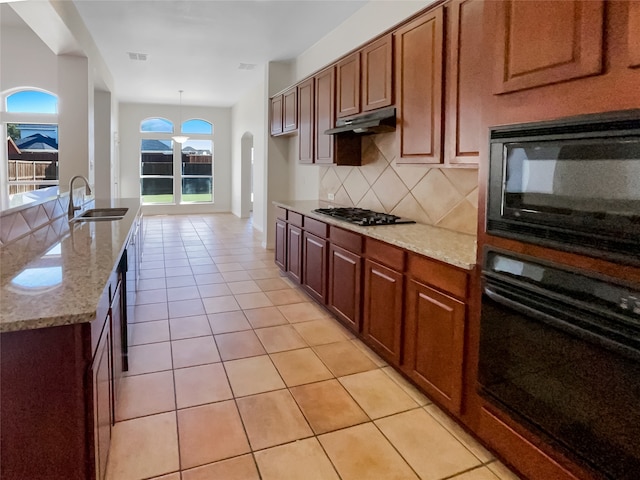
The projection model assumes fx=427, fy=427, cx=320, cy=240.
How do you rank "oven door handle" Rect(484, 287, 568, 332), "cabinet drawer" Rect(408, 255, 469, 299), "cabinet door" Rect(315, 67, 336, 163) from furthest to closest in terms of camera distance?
"cabinet door" Rect(315, 67, 336, 163), "cabinet drawer" Rect(408, 255, 469, 299), "oven door handle" Rect(484, 287, 568, 332)

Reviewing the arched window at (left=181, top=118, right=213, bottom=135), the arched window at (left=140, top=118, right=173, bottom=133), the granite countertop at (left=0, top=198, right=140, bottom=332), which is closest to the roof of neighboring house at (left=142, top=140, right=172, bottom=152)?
the arched window at (left=140, top=118, right=173, bottom=133)

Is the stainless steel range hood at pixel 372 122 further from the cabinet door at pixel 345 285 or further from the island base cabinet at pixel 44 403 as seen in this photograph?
the island base cabinet at pixel 44 403

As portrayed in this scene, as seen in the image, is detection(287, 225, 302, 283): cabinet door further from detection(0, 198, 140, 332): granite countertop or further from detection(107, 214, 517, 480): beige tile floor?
detection(0, 198, 140, 332): granite countertop

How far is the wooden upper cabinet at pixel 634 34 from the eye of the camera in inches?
49.0

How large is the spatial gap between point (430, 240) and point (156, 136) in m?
10.00

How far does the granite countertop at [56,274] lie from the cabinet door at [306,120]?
243 cm

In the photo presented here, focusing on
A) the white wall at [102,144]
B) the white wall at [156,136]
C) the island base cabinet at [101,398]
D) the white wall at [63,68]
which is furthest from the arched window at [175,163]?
the island base cabinet at [101,398]

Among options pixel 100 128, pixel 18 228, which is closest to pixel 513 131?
pixel 18 228

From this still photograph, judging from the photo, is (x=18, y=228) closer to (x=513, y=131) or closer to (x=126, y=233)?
(x=126, y=233)

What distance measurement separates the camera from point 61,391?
4.23 ft

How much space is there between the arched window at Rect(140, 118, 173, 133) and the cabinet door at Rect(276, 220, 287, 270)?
728 cm

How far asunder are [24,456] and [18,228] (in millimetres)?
1507

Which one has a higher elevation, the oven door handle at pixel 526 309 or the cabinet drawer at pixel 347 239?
the cabinet drawer at pixel 347 239

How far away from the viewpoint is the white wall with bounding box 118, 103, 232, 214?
10586mm
